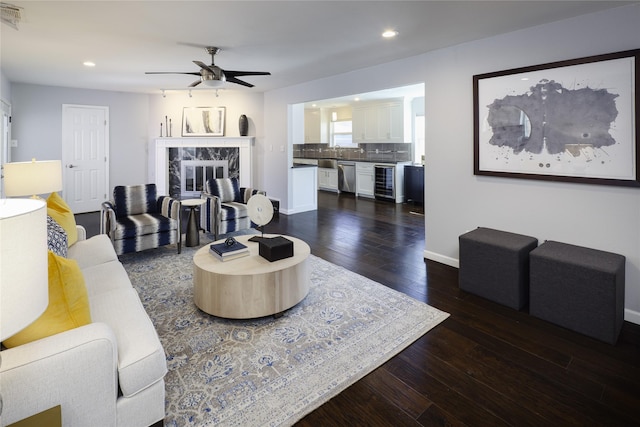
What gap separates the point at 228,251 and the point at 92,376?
61.7 inches

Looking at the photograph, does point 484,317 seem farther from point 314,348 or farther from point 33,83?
point 33,83

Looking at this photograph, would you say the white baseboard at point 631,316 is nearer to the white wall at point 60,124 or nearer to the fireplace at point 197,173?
the fireplace at point 197,173

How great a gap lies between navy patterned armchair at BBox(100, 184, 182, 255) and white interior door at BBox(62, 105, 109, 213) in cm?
314

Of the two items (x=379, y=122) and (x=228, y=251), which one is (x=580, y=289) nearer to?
(x=228, y=251)

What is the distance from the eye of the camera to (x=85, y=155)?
668 cm

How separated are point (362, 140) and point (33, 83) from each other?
22.3ft

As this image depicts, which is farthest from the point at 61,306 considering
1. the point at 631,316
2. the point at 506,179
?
the point at 631,316

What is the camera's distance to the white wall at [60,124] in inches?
238

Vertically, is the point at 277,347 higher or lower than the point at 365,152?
lower

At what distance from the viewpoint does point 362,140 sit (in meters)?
9.07

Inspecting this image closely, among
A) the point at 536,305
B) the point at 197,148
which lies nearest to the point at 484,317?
the point at 536,305

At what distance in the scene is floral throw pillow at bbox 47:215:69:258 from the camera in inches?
86.0

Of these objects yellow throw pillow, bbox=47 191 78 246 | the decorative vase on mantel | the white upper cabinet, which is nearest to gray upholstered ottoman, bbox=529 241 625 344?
yellow throw pillow, bbox=47 191 78 246

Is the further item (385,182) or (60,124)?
(385,182)
